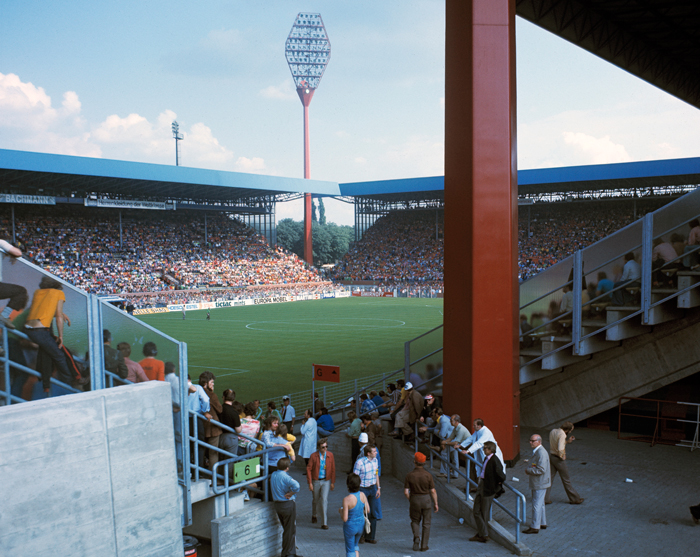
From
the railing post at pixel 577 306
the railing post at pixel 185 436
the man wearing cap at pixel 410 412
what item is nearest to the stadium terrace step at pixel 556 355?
the railing post at pixel 577 306

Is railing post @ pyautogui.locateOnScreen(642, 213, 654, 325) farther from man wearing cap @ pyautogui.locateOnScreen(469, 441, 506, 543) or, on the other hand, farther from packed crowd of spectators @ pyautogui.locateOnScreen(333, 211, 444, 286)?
packed crowd of spectators @ pyautogui.locateOnScreen(333, 211, 444, 286)

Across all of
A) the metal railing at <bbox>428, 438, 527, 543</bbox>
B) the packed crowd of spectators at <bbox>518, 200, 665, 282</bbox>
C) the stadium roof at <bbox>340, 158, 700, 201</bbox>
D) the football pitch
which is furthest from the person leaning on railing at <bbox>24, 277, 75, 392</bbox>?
the packed crowd of spectators at <bbox>518, 200, 665, 282</bbox>

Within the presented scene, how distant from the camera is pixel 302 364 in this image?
2530 cm

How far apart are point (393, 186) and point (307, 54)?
39135 millimetres

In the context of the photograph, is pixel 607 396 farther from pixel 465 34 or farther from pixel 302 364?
pixel 302 364

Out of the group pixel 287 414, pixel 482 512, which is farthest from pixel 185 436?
pixel 287 414

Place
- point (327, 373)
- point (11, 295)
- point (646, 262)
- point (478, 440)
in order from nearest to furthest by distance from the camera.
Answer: point (11, 295)
point (478, 440)
point (646, 262)
point (327, 373)

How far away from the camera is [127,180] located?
53.8 metres

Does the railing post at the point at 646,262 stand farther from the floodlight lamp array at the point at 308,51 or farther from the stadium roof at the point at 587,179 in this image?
the floodlight lamp array at the point at 308,51

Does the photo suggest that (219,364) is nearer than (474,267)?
No

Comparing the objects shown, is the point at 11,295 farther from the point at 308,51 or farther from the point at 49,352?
the point at 308,51

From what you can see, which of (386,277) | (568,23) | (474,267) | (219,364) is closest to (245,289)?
(386,277)

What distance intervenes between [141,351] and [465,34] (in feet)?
26.1

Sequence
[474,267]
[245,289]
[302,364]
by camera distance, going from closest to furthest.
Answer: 1. [474,267]
2. [302,364]
3. [245,289]
